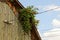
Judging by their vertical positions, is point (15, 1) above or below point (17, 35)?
above

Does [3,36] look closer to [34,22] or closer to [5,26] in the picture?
[5,26]

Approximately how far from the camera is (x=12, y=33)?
26.7m

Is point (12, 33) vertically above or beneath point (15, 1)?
beneath

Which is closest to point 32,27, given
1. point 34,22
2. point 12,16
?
point 34,22

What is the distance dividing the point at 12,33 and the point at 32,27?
2.71 meters

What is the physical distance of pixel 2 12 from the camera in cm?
2581

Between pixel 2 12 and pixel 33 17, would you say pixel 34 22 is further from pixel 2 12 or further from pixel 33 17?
pixel 2 12

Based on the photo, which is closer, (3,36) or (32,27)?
(3,36)

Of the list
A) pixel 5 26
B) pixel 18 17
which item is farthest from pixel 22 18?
pixel 5 26

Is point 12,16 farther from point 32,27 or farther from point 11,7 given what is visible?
point 32,27

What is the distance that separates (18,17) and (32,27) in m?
1.88

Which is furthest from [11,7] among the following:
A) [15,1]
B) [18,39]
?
[18,39]

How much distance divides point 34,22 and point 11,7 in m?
2.43

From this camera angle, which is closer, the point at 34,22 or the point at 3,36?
the point at 3,36
